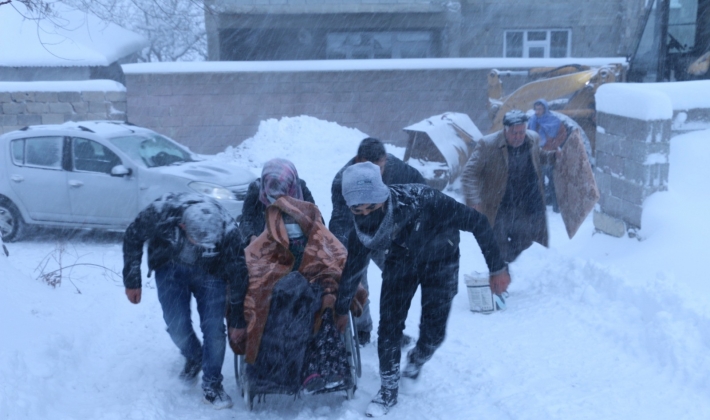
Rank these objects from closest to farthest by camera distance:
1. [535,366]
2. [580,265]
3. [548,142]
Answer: [535,366], [580,265], [548,142]

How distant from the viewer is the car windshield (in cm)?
936

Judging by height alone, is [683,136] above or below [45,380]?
above

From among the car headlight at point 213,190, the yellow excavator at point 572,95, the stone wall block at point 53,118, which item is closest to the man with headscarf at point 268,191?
the car headlight at point 213,190

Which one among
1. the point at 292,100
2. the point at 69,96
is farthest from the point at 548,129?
the point at 69,96

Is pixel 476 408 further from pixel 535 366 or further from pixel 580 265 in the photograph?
pixel 580 265

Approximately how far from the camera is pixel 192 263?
4492 millimetres

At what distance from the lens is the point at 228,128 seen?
54.2 ft

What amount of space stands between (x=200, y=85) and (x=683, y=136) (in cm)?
1156

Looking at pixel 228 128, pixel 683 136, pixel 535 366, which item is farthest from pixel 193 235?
pixel 228 128

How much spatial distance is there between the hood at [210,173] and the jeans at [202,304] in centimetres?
450

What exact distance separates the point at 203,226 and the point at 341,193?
130cm

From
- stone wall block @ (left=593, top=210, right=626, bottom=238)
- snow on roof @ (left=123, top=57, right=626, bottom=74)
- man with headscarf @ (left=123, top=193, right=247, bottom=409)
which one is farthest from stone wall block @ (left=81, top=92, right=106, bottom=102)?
man with headscarf @ (left=123, top=193, right=247, bottom=409)

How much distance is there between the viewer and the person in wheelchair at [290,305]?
173 inches

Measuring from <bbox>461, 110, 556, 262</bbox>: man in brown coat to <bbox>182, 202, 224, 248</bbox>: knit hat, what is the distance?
2.81m
